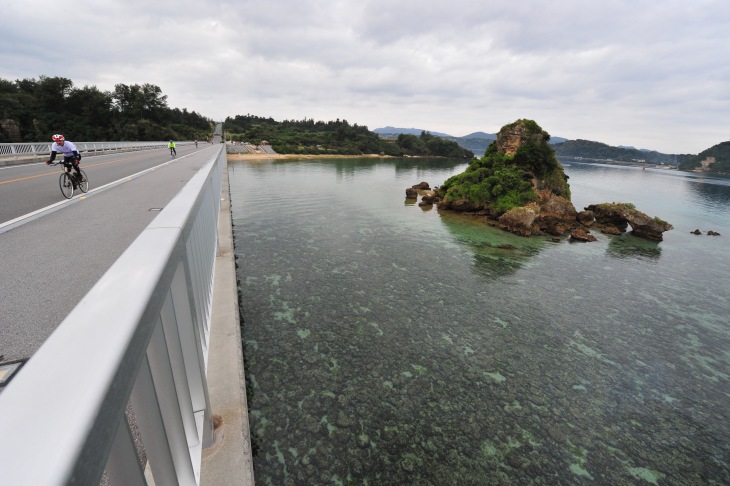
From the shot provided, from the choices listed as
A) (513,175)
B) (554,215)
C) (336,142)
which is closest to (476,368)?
(554,215)

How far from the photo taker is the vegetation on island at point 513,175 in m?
29.4

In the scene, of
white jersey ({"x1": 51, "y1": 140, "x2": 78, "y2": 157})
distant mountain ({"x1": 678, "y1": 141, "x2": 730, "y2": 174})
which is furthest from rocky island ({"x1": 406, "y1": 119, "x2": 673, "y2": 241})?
distant mountain ({"x1": 678, "y1": 141, "x2": 730, "y2": 174})

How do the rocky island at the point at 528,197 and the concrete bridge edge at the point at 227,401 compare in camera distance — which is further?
the rocky island at the point at 528,197

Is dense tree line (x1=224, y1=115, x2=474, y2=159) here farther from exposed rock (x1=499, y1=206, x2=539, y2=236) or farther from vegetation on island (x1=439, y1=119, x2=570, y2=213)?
exposed rock (x1=499, y1=206, x2=539, y2=236)

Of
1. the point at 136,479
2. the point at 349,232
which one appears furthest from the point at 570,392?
the point at 349,232

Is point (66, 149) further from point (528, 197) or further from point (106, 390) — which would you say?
point (528, 197)

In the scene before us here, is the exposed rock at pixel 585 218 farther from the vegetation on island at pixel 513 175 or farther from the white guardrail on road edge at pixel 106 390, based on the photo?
the white guardrail on road edge at pixel 106 390

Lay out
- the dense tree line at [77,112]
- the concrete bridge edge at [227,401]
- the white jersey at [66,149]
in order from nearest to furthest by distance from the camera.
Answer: the concrete bridge edge at [227,401] → the white jersey at [66,149] → the dense tree line at [77,112]

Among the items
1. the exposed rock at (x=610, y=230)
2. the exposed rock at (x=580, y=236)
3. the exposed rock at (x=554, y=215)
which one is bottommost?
the exposed rock at (x=610, y=230)

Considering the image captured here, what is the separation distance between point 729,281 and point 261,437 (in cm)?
2318

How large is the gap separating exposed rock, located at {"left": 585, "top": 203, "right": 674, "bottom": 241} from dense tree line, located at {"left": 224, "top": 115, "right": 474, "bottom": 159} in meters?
87.0

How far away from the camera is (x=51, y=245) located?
654 cm

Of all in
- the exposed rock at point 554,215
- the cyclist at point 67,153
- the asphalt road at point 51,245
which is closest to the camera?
the asphalt road at point 51,245

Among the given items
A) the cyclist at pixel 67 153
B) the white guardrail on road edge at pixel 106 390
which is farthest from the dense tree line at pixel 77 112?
the white guardrail on road edge at pixel 106 390
